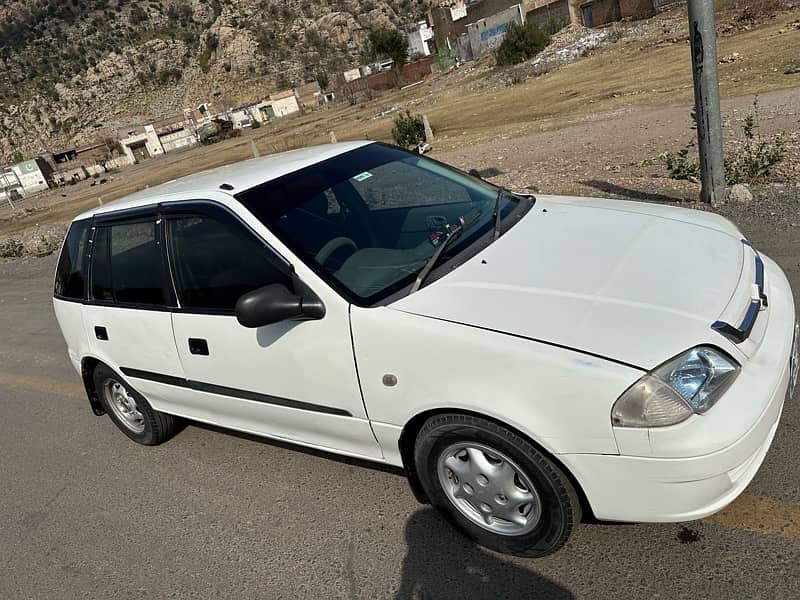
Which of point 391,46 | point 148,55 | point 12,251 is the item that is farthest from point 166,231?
point 148,55

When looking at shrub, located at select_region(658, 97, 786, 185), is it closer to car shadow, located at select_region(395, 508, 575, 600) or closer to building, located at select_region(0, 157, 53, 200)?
car shadow, located at select_region(395, 508, 575, 600)

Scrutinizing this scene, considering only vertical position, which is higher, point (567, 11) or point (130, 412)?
point (567, 11)

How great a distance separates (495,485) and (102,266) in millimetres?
2990

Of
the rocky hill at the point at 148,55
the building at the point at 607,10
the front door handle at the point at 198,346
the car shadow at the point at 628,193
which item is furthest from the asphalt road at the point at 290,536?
the rocky hill at the point at 148,55

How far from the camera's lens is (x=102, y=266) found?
4.02 metres

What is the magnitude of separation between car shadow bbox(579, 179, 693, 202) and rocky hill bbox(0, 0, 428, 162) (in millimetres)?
106370

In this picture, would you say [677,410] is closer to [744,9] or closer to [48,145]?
[744,9]

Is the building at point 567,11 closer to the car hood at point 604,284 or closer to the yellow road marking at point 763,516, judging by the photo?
the car hood at point 604,284

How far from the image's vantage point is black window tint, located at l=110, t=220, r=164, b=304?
3.58 m

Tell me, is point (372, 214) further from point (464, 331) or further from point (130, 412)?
point (130, 412)

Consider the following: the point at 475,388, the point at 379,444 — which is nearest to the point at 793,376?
the point at 475,388

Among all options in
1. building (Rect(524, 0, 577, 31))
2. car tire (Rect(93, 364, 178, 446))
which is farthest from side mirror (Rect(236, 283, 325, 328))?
building (Rect(524, 0, 577, 31))

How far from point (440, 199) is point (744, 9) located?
33.8m

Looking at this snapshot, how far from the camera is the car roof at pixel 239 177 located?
329 cm
